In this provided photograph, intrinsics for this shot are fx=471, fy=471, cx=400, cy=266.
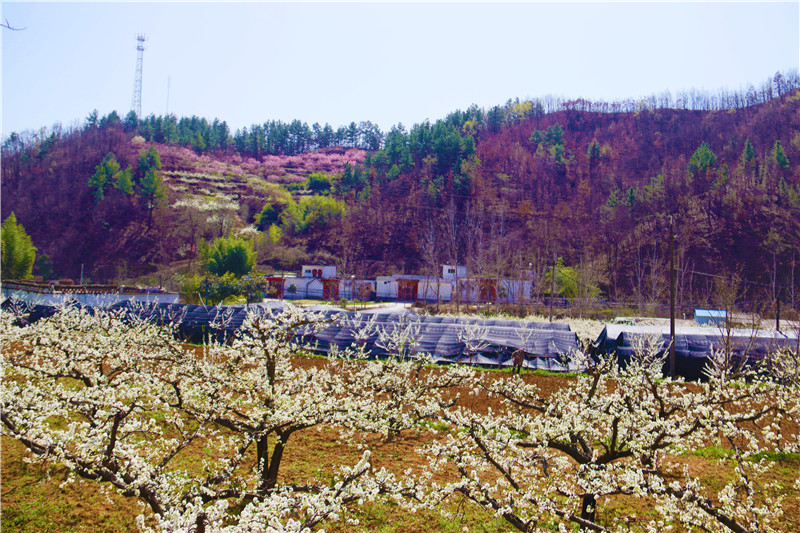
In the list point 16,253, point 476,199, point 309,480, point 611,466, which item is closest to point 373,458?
point 309,480

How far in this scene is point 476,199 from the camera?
2426 inches

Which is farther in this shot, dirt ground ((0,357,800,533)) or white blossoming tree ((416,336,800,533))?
dirt ground ((0,357,800,533))

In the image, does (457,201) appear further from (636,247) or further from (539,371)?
(539,371)

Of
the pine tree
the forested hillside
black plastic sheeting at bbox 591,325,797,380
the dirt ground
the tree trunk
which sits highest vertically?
the forested hillside

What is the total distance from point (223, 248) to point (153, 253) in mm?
24971

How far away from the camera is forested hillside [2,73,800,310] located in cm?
4884

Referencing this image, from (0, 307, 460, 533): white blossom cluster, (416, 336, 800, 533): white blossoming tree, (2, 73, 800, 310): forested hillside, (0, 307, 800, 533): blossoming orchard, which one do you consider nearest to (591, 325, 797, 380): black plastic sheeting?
(0, 307, 800, 533): blossoming orchard

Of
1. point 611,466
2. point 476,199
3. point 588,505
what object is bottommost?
point 588,505

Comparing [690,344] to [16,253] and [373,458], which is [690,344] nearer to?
[373,458]

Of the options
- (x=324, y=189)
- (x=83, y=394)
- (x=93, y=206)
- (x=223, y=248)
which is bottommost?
(x=83, y=394)

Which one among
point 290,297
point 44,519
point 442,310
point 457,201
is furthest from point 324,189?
point 44,519

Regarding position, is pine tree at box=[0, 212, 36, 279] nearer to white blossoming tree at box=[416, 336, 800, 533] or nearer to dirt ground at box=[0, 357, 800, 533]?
dirt ground at box=[0, 357, 800, 533]

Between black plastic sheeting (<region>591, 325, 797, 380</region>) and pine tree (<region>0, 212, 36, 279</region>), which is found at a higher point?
pine tree (<region>0, 212, 36, 279</region>)

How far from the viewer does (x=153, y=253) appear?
190ft
